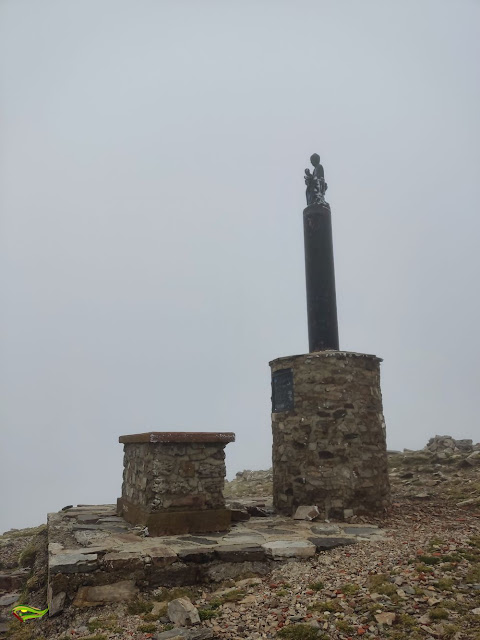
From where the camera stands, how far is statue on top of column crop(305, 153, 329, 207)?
1132 centimetres

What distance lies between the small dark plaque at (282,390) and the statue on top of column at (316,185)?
14.0ft

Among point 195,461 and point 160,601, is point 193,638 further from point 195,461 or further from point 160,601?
point 195,461

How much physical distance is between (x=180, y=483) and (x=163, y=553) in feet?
5.69

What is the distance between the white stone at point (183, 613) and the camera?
455cm

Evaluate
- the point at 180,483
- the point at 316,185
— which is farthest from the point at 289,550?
the point at 316,185

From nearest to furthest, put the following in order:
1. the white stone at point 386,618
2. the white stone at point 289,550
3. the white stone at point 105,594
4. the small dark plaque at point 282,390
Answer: the white stone at point 386,618, the white stone at point 105,594, the white stone at point 289,550, the small dark plaque at point 282,390

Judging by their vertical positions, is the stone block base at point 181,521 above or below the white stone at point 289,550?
above

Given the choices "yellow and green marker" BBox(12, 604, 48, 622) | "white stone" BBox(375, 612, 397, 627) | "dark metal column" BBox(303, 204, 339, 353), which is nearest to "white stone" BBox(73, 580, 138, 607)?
"yellow and green marker" BBox(12, 604, 48, 622)

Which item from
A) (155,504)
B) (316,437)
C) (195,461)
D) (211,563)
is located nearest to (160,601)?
(211,563)

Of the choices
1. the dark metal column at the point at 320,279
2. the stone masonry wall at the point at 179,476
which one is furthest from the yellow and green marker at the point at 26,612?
the dark metal column at the point at 320,279

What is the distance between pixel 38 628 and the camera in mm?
4941

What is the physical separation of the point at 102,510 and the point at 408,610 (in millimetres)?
7614

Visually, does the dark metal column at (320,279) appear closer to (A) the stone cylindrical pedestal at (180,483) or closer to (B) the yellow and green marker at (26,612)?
(A) the stone cylindrical pedestal at (180,483)

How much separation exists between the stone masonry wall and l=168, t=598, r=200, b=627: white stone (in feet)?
8.06
